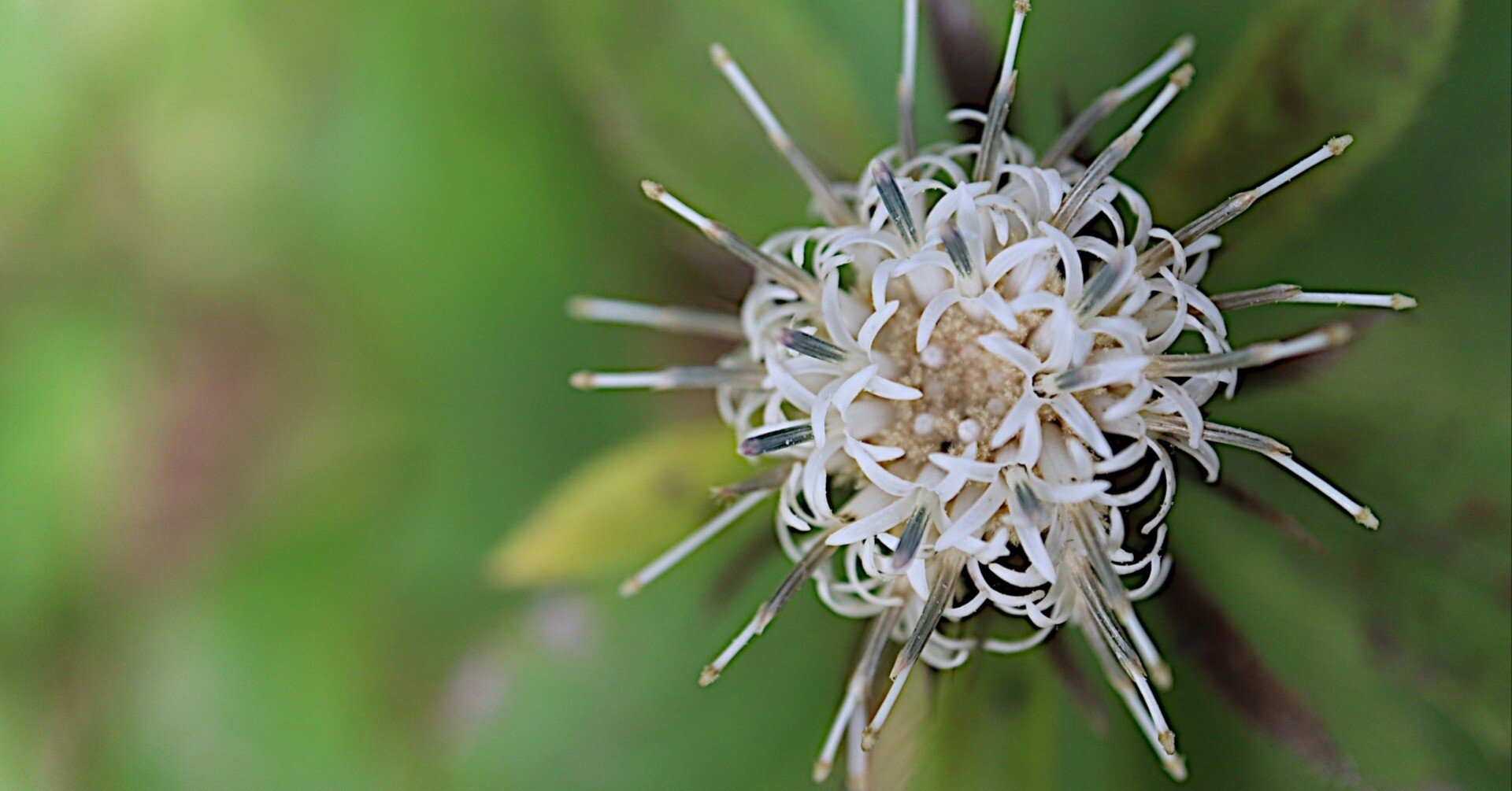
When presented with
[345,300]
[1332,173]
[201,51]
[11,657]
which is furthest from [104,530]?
[1332,173]

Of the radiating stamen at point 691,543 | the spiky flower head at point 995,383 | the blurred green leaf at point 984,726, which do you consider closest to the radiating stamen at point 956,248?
the spiky flower head at point 995,383

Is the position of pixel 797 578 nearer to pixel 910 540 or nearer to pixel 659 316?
pixel 910 540

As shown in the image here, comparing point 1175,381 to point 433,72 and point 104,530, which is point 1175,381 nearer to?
point 433,72

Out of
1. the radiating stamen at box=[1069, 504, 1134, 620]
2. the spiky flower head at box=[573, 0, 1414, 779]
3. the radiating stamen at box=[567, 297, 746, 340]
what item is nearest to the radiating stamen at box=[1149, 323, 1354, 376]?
the spiky flower head at box=[573, 0, 1414, 779]

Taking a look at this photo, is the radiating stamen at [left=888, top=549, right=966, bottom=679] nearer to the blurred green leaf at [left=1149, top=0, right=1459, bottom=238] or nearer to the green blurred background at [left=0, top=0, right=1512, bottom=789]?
the green blurred background at [left=0, top=0, right=1512, bottom=789]

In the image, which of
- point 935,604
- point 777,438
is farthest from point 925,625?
point 777,438

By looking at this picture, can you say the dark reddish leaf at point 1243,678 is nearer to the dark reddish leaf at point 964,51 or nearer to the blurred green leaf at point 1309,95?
the blurred green leaf at point 1309,95
